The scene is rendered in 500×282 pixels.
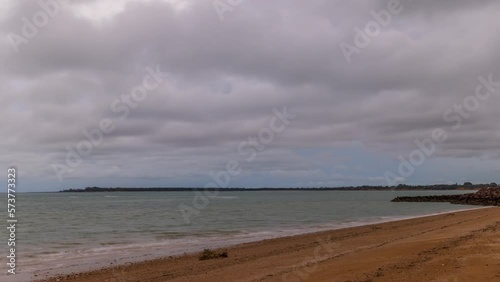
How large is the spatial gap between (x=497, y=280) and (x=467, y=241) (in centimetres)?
817

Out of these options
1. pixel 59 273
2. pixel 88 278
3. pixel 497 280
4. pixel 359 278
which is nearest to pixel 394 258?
pixel 359 278

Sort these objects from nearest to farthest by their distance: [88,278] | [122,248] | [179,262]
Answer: [88,278] → [179,262] → [122,248]

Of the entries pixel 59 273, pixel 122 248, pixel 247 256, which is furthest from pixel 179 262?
pixel 122 248

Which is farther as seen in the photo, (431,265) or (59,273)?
(59,273)

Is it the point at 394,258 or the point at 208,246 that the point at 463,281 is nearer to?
the point at 394,258

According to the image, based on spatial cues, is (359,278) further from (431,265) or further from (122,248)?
(122,248)

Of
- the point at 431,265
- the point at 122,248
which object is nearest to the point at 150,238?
the point at 122,248

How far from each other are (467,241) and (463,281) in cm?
821

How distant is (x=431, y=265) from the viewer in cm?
1330

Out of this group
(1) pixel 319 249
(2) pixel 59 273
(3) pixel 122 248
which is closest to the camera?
(2) pixel 59 273

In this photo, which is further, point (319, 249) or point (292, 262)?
point (319, 249)

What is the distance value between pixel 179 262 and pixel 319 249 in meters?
6.57

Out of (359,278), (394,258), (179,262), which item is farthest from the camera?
(179,262)

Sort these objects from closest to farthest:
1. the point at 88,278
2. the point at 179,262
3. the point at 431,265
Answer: the point at 431,265 → the point at 88,278 → the point at 179,262
